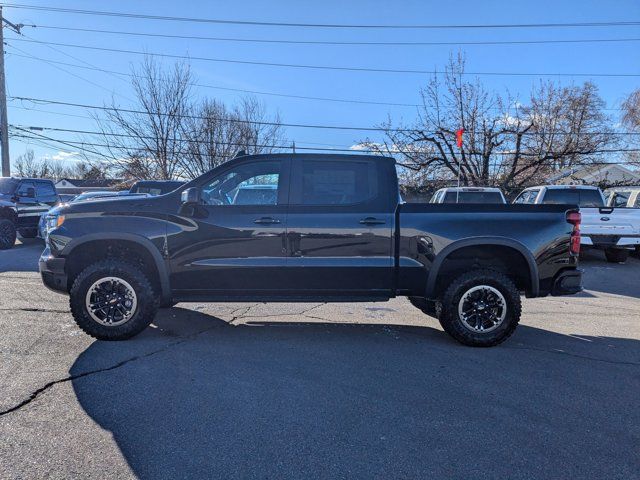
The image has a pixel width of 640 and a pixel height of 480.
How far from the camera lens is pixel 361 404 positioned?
375 cm

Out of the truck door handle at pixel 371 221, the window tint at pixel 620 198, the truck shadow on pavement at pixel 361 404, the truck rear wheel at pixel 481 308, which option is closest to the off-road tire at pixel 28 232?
the truck shadow on pavement at pixel 361 404

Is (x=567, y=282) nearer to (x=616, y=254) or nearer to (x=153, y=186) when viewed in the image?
(x=616, y=254)

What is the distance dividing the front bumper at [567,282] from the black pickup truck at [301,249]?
0.01 meters

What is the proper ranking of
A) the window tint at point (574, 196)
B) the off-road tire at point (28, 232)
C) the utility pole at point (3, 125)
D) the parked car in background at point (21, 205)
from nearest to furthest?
the window tint at point (574, 196)
the parked car in background at point (21, 205)
the off-road tire at point (28, 232)
the utility pole at point (3, 125)

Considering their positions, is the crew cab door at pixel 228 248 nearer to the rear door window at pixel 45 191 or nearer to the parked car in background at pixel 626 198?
the parked car in background at pixel 626 198

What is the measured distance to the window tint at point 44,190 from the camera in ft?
51.7

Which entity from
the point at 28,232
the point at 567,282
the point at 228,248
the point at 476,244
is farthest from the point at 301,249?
the point at 28,232

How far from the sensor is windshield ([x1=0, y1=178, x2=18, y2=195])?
582 inches

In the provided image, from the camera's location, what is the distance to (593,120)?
3294cm

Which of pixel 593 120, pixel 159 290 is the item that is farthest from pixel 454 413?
pixel 593 120

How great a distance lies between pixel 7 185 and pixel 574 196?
16900 mm

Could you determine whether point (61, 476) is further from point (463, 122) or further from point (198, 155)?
point (463, 122)

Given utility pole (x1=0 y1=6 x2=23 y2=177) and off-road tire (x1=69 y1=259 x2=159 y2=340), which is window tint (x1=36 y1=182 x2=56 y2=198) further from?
off-road tire (x1=69 y1=259 x2=159 y2=340)

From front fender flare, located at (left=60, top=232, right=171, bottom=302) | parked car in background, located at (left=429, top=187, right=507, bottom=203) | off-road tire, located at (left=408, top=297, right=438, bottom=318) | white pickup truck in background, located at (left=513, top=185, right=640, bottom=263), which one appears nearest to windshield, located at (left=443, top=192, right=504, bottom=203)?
parked car in background, located at (left=429, top=187, right=507, bottom=203)
